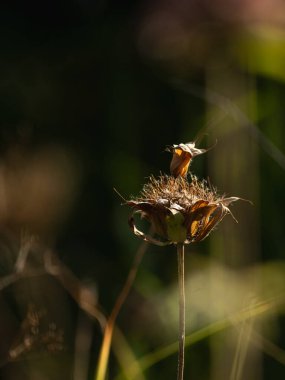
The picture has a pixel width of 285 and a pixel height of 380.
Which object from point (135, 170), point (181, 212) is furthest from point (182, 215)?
point (135, 170)

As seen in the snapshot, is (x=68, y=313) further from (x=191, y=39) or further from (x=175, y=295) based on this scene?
(x=191, y=39)

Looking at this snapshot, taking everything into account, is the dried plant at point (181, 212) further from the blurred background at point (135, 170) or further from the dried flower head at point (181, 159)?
the blurred background at point (135, 170)

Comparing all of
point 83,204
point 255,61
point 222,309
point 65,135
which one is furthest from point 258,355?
point 65,135

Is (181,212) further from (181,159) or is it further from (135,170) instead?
(135,170)

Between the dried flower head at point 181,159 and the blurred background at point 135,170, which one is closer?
the dried flower head at point 181,159

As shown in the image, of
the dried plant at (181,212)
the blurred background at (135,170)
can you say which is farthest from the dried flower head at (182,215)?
the blurred background at (135,170)

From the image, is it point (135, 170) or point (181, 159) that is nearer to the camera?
point (181, 159)

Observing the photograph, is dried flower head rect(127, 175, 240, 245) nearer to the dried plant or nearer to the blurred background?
the dried plant

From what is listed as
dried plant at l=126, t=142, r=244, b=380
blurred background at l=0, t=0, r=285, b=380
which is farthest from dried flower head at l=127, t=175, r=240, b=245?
blurred background at l=0, t=0, r=285, b=380
